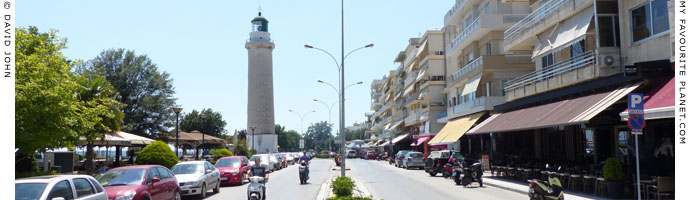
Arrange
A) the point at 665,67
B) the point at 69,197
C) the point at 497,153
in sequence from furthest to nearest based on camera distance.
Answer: the point at 497,153
the point at 665,67
the point at 69,197

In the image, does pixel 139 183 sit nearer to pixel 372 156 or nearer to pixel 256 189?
pixel 256 189

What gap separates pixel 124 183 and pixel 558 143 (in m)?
22.1

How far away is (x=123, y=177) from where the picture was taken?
13602mm

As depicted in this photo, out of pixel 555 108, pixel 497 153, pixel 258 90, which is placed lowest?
pixel 497 153

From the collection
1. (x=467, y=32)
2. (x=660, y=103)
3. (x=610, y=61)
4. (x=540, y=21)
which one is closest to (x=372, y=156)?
(x=467, y=32)

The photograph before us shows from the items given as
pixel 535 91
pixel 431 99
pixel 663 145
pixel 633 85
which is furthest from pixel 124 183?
pixel 431 99

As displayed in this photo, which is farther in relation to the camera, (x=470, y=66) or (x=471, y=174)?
(x=470, y=66)

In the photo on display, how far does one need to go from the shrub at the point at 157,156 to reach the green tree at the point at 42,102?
882 cm

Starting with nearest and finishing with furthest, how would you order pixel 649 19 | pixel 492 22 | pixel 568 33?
pixel 649 19
pixel 568 33
pixel 492 22

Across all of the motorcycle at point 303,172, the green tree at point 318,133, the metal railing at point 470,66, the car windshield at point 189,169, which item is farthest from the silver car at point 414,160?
the green tree at point 318,133

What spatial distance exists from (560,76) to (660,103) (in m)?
8.51

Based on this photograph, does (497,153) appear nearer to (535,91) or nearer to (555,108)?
(535,91)

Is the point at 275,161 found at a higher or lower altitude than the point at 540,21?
lower

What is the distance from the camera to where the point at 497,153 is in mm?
33844
